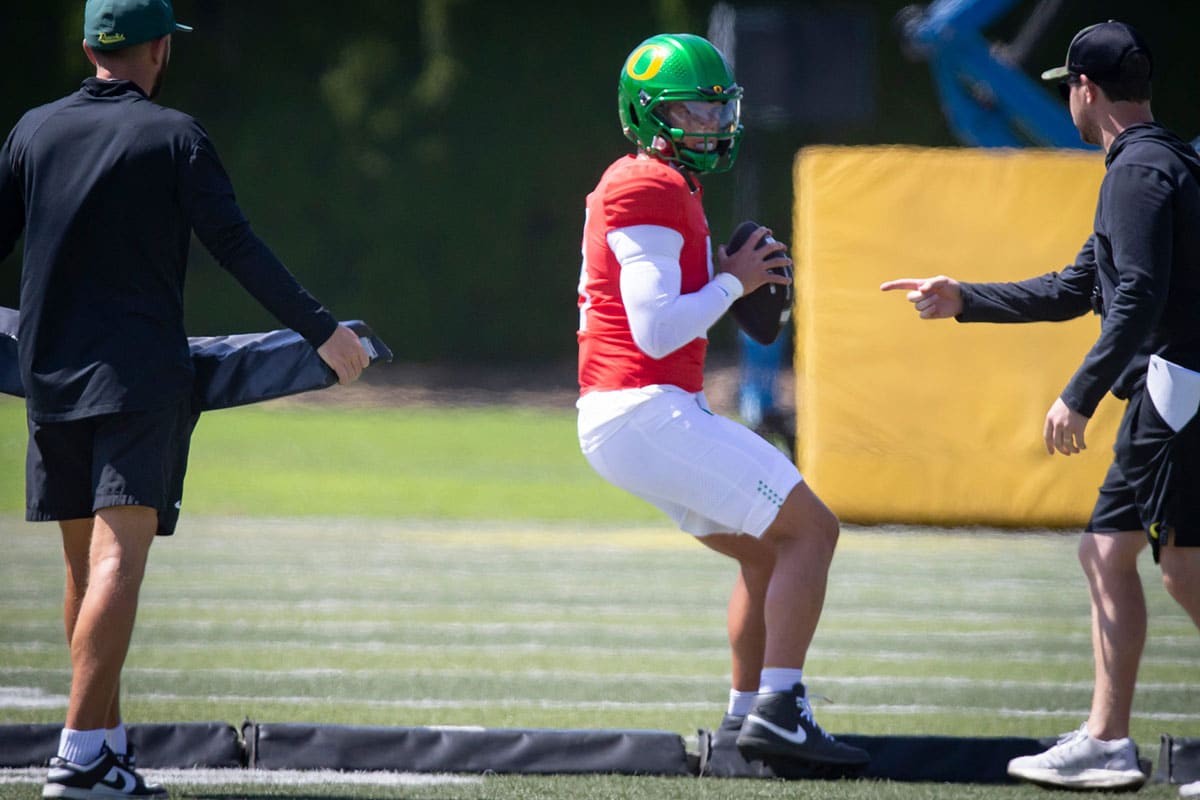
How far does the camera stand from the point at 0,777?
4520mm

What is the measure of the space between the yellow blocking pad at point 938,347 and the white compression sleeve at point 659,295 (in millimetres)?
7500

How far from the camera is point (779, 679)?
446 centimetres

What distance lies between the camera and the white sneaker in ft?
15.1

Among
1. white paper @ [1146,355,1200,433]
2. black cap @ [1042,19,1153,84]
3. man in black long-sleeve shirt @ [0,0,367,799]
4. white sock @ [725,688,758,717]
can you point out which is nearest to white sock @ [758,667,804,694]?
white sock @ [725,688,758,717]

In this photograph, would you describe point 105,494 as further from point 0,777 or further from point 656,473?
point 656,473

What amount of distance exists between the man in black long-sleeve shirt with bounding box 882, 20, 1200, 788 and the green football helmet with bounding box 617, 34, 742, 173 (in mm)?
979

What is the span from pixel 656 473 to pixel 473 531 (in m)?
6.95

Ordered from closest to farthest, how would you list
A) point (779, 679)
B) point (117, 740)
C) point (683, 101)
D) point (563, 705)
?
point (117, 740) → point (779, 679) → point (683, 101) → point (563, 705)

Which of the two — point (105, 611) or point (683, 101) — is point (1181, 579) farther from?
point (105, 611)

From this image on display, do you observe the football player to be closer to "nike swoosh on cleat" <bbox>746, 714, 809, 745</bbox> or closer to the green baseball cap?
"nike swoosh on cleat" <bbox>746, 714, 809, 745</bbox>

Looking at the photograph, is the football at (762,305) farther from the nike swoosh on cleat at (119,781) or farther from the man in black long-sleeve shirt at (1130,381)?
the nike swoosh on cleat at (119,781)

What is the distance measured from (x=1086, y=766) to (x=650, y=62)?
233 cm

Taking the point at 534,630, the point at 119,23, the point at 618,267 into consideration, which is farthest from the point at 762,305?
the point at 534,630

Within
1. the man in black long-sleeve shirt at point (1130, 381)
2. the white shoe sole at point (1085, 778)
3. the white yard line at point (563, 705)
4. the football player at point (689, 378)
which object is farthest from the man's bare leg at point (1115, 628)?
the white yard line at point (563, 705)
